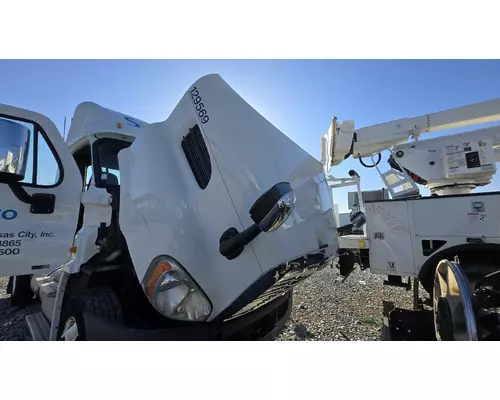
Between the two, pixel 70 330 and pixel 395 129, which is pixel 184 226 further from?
pixel 395 129

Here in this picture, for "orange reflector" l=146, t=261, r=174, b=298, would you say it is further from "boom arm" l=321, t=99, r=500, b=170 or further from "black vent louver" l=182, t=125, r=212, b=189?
"boom arm" l=321, t=99, r=500, b=170

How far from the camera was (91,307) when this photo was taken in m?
1.96

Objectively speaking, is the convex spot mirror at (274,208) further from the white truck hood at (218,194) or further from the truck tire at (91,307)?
the truck tire at (91,307)

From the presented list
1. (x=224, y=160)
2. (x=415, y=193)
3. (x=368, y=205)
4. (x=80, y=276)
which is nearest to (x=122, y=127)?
(x=80, y=276)

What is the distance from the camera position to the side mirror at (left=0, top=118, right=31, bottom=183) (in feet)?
5.83

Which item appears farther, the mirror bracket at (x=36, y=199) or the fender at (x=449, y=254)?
the fender at (x=449, y=254)

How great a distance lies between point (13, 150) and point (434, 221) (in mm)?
3805

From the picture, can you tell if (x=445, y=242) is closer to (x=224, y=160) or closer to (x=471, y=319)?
(x=471, y=319)

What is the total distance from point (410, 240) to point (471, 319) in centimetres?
144

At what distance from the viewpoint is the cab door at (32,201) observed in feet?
6.03

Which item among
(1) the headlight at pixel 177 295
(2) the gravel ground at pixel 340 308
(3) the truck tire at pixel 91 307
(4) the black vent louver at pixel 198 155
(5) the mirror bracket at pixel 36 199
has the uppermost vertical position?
(4) the black vent louver at pixel 198 155

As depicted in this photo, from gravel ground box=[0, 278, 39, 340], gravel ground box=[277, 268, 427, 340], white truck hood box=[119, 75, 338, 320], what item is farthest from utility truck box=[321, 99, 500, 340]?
gravel ground box=[0, 278, 39, 340]

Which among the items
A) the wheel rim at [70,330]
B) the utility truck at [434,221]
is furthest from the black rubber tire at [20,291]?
the utility truck at [434,221]

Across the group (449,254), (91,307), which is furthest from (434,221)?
(91,307)
